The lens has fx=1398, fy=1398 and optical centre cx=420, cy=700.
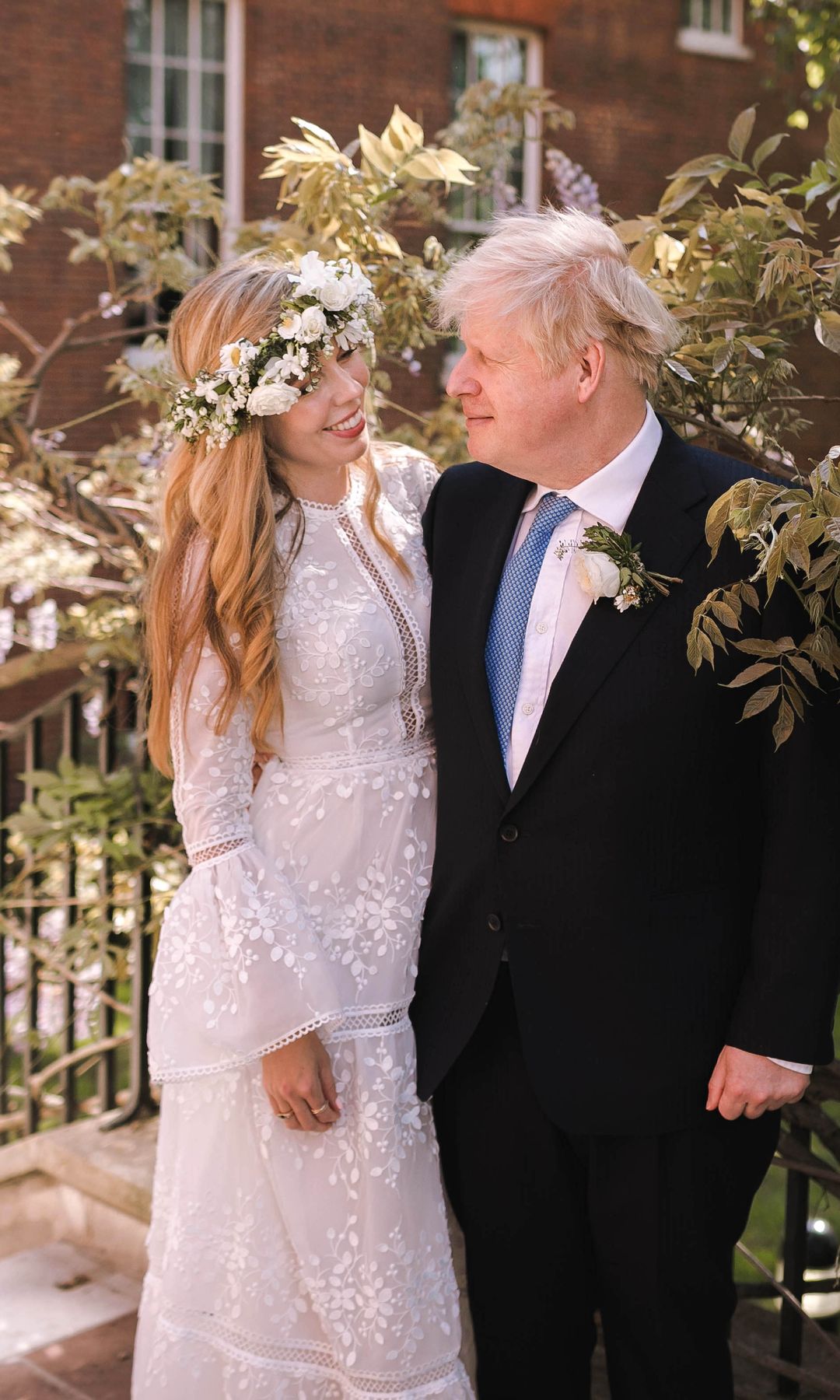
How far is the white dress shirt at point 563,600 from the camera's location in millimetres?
2182

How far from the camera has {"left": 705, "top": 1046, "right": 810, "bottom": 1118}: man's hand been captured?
2.07 metres

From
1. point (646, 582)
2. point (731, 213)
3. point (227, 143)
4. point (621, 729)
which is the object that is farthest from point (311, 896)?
point (227, 143)

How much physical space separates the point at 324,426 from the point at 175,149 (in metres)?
9.30

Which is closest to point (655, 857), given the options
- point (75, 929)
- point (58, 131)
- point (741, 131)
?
point (741, 131)

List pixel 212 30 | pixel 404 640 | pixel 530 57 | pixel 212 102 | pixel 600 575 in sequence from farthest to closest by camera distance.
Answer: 1. pixel 530 57
2. pixel 212 102
3. pixel 212 30
4. pixel 404 640
5. pixel 600 575

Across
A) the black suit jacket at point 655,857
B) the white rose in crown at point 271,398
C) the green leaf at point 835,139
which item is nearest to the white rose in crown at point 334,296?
the white rose in crown at point 271,398

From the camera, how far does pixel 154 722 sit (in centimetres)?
234

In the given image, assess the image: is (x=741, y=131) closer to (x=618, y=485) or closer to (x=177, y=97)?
(x=618, y=485)


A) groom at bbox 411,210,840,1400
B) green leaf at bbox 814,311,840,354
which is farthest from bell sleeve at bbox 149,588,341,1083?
green leaf at bbox 814,311,840,354

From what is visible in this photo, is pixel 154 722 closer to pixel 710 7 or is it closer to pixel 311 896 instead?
pixel 311 896

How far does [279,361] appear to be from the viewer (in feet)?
7.41

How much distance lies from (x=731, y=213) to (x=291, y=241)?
109 cm

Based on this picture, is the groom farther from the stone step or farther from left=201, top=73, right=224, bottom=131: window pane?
left=201, top=73, right=224, bottom=131: window pane

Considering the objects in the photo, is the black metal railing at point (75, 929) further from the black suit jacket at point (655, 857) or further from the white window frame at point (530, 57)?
the white window frame at point (530, 57)
